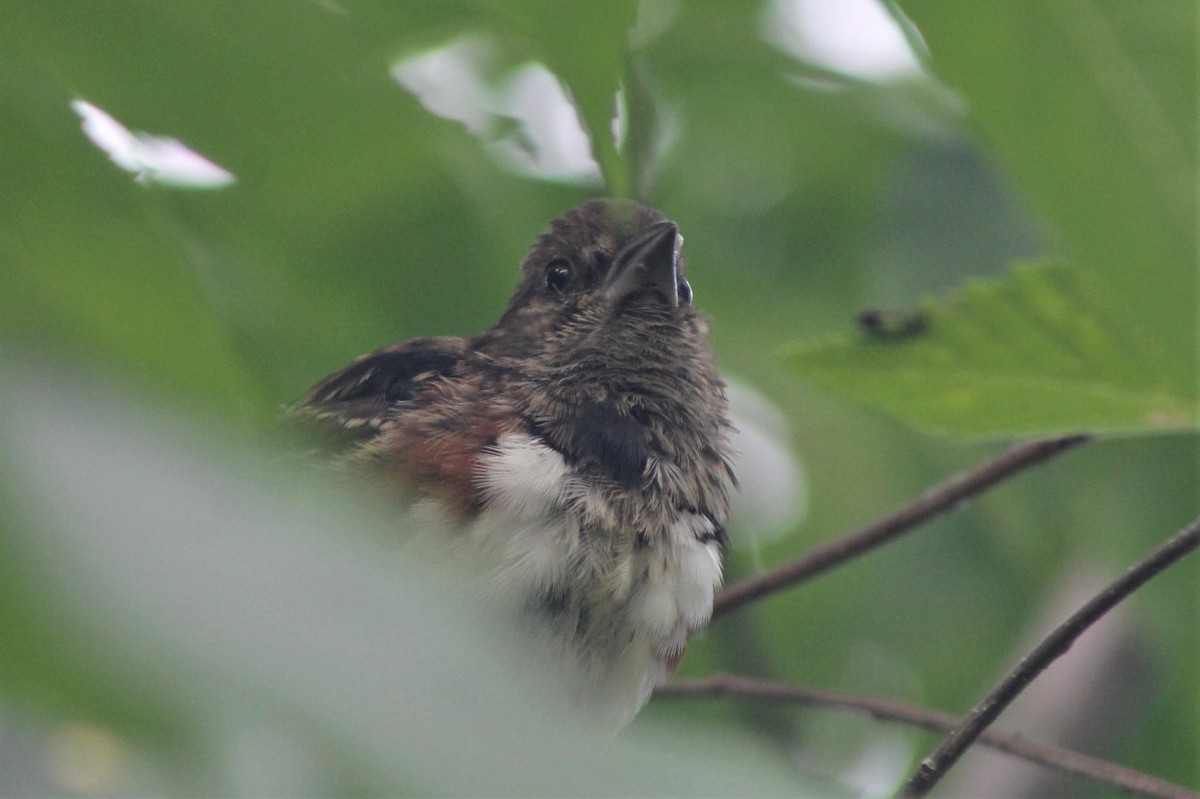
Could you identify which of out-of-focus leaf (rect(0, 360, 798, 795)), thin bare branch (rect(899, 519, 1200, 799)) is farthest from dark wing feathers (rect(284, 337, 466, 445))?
out-of-focus leaf (rect(0, 360, 798, 795))

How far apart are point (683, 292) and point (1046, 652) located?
162cm

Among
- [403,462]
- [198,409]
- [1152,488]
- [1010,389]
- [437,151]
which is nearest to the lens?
[198,409]

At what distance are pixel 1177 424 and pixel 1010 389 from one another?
40 cm

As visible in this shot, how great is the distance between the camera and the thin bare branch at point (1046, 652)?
6.04ft

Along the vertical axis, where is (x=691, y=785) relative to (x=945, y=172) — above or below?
below

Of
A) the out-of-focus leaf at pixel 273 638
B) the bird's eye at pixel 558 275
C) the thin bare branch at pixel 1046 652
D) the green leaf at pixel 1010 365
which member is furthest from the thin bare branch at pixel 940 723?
the out-of-focus leaf at pixel 273 638

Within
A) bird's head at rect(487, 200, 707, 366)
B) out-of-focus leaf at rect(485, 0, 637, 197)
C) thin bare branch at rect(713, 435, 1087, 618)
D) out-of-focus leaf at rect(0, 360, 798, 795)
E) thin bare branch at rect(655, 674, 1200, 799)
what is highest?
bird's head at rect(487, 200, 707, 366)

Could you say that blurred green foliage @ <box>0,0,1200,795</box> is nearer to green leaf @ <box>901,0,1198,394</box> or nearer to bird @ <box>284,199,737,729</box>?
green leaf @ <box>901,0,1198,394</box>

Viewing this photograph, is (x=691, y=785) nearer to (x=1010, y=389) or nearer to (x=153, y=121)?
(x=153, y=121)

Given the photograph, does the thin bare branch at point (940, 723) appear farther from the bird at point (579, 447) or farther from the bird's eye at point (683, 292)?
the bird's eye at point (683, 292)

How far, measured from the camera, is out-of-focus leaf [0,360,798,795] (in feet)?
1.83

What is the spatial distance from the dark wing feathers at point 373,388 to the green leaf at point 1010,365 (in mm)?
975

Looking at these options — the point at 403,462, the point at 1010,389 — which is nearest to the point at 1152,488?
the point at 1010,389

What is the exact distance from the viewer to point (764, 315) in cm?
421
